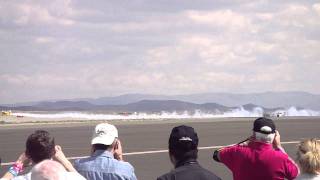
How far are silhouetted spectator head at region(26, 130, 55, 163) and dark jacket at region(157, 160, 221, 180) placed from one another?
1.02m

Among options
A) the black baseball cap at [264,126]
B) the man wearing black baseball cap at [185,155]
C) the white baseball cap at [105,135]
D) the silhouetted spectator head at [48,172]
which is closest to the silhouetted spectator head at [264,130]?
the black baseball cap at [264,126]

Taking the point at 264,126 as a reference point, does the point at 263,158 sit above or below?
below

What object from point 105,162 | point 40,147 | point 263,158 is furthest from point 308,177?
point 40,147

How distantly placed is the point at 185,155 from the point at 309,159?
1.20m

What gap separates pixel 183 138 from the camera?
5172 mm

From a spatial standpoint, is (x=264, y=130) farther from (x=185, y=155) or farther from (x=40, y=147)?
(x=40, y=147)

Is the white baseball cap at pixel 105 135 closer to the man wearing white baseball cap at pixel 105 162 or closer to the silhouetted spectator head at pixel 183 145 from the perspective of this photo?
the man wearing white baseball cap at pixel 105 162

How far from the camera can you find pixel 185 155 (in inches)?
205

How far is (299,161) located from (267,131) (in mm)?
936

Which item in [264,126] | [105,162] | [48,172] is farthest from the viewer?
[264,126]

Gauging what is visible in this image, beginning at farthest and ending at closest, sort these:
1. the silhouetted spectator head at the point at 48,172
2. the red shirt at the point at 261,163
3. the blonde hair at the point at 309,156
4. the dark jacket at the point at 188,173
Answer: the red shirt at the point at 261,163 → the blonde hair at the point at 309,156 → the dark jacket at the point at 188,173 → the silhouetted spectator head at the point at 48,172

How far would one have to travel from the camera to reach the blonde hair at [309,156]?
17.9ft

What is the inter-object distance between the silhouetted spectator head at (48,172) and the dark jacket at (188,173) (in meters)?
1.05

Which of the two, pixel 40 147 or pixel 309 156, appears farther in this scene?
pixel 309 156
